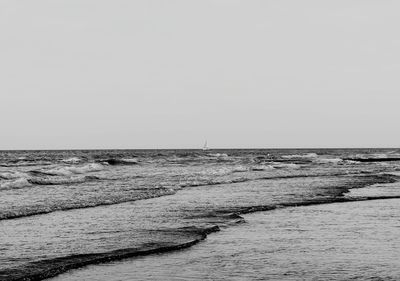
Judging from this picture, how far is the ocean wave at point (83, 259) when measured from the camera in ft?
24.0

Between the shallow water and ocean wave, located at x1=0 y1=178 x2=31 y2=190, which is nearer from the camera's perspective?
the shallow water

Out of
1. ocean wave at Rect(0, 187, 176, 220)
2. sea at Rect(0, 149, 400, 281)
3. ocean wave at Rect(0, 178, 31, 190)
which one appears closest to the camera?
sea at Rect(0, 149, 400, 281)

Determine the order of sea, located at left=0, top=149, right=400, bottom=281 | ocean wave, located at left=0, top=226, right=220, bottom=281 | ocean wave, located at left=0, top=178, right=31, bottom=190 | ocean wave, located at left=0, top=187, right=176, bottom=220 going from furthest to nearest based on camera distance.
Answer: ocean wave, located at left=0, top=178, right=31, bottom=190 → ocean wave, located at left=0, top=187, right=176, bottom=220 → sea, located at left=0, top=149, right=400, bottom=281 → ocean wave, located at left=0, top=226, right=220, bottom=281

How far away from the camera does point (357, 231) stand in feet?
35.7

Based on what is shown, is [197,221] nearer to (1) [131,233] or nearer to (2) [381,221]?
(1) [131,233]

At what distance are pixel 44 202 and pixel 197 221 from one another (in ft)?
19.8

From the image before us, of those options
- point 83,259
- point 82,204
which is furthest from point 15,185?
point 83,259

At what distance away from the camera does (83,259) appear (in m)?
8.19

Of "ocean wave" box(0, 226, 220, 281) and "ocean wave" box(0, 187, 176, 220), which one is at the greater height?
"ocean wave" box(0, 187, 176, 220)

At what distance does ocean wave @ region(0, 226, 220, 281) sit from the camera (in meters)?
7.31

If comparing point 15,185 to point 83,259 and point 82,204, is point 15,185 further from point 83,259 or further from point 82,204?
point 83,259

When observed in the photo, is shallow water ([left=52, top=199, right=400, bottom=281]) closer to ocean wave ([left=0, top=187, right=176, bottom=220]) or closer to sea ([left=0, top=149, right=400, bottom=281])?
sea ([left=0, top=149, right=400, bottom=281])

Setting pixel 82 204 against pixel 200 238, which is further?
pixel 82 204

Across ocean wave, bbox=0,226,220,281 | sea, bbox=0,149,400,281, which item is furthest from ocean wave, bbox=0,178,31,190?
ocean wave, bbox=0,226,220,281
